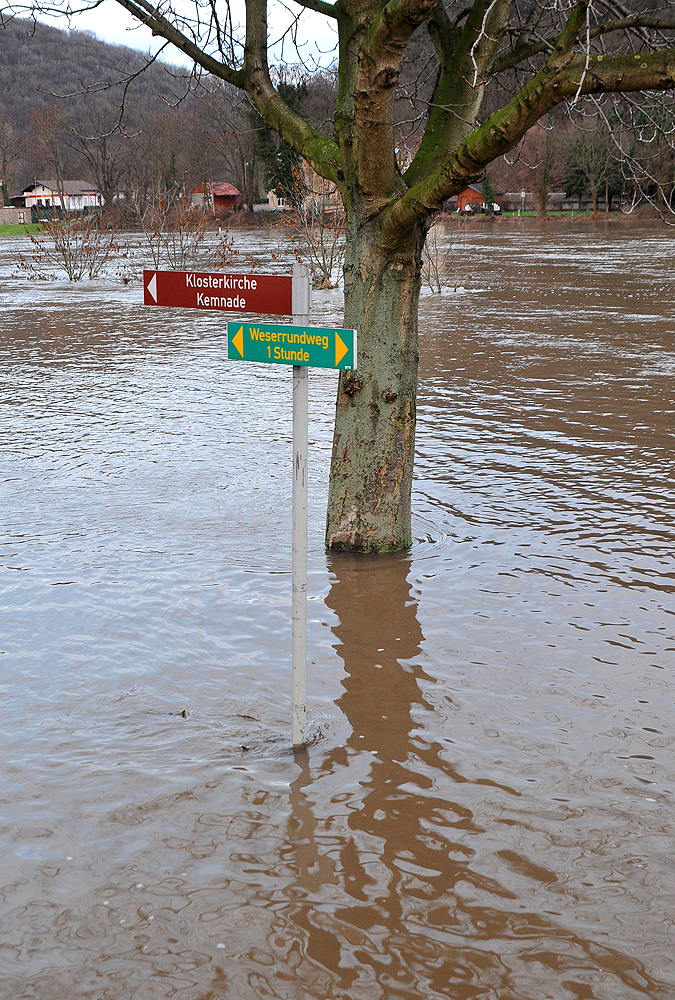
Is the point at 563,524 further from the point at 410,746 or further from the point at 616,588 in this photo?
the point at 410,746

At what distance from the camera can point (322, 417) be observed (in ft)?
36.3

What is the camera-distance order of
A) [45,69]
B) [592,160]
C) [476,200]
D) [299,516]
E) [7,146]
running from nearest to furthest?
1. [299,516]
2. [592,160]
3. [476,200]
4. [7,146]
5. [45,69]

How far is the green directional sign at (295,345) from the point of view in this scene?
3441mm

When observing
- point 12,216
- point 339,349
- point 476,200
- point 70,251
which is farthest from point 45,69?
point 339,349

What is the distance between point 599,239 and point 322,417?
121ft

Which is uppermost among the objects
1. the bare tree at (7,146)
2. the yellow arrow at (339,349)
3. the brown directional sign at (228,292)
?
the bare tree at (7,146)

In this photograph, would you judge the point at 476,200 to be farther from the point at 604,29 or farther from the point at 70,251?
the point at 604,29

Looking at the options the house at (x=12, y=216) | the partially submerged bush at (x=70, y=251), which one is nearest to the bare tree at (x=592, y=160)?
the partially submerged bush at (x=70, y=251)

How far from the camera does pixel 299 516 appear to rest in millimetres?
3756

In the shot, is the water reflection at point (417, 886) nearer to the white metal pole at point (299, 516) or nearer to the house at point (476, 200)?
the white metal pole at point (299, 516)

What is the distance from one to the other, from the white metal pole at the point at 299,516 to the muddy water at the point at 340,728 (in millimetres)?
274


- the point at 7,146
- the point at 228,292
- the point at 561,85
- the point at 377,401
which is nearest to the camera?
the point at 228,292

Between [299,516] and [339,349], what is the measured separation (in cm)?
71

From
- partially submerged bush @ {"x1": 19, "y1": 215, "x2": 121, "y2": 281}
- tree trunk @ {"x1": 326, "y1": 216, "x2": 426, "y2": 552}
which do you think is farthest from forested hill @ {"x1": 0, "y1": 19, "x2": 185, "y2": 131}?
tree trunk @ {"x1": 326, "y1": 216, "x2": 426, "y2": 552}
